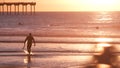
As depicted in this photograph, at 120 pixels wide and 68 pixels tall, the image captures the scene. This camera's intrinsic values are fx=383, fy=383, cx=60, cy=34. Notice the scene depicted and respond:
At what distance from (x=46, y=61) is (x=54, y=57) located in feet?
5.36

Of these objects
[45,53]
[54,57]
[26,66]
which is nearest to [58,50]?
[45,53]

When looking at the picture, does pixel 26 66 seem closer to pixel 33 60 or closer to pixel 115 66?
pixel 33 60

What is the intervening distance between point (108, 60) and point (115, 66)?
431mm

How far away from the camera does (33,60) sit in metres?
22.8

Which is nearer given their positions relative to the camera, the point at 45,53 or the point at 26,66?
the point at 26,66

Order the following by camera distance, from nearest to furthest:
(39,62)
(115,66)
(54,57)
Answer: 1. (115,66)
2. (39,62)
3. (54,57)

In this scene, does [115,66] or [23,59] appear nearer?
[115,66]

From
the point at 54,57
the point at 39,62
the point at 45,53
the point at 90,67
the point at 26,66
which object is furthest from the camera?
the point at 45,53

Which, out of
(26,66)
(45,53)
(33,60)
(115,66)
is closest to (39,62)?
(33,60)

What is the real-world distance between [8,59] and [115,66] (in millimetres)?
8201

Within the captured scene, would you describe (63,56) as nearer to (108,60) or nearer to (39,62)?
(39,62)

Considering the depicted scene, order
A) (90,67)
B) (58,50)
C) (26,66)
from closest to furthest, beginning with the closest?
(90,67)
(26,66)
(58,50)

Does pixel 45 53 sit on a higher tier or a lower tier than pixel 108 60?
lower

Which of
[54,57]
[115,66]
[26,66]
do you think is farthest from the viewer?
[54,57]
